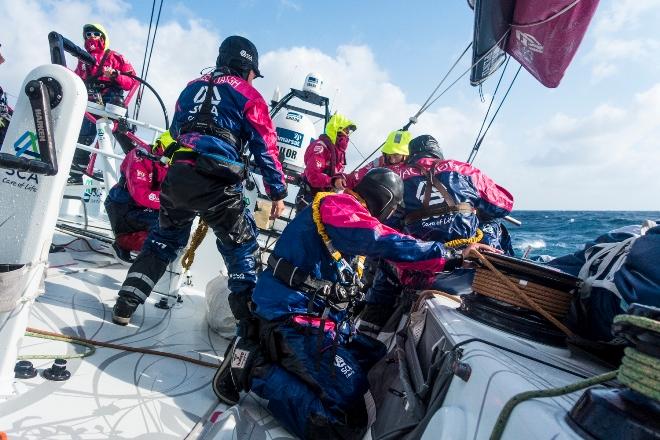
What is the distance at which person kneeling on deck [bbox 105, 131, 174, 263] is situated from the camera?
142 inches

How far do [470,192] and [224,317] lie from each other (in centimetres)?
189

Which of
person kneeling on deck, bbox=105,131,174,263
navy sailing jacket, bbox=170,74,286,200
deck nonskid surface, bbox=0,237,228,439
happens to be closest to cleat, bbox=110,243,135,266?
person kneeling on deck, bbox=105,131,174,263

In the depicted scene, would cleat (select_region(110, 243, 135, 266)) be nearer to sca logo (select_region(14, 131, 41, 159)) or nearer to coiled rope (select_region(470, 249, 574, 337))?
sca logo (select_region(14, 131, 41, 159))

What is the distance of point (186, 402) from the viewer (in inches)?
79.0

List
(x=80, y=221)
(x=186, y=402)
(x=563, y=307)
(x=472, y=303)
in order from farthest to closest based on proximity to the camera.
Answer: (x=80, y=221)
(x=186, y=402)
(x=472, y=303)
(x=563, y=307)

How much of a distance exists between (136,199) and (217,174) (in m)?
1.45

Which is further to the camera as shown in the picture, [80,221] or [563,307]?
[80,221]

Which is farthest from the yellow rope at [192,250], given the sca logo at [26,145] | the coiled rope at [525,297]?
the coiled rope at [525,297]

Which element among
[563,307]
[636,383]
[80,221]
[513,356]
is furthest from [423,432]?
[80,221]

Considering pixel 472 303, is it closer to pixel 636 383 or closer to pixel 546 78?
pixel 636 383

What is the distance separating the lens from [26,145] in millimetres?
1458

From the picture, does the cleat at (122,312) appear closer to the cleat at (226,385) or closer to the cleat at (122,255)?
the cleat at (226,385)

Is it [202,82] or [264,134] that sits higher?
[202,82]

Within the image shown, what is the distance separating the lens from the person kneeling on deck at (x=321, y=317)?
1.92 m
